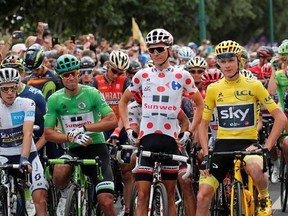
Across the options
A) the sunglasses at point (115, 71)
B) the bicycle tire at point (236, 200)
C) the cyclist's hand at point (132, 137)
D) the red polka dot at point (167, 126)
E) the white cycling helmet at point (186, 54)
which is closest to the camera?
the bicycle tire at point (236, 200)

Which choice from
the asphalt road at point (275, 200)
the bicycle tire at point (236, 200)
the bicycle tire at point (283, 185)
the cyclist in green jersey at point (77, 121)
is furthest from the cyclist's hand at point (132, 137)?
the bicycle tire at point (283, 185)

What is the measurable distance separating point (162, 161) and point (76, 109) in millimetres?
1057

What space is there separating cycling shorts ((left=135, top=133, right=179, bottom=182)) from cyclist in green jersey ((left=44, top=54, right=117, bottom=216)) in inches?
14.2

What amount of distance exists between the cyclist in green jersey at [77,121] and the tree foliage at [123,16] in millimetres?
21452

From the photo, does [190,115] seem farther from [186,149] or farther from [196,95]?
[196,95]

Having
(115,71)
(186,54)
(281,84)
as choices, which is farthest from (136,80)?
(186,54)

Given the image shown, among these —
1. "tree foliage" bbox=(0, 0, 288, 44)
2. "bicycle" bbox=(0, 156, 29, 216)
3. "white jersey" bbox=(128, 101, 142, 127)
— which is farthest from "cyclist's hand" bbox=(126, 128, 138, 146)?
"tree foliage" bbox=(0, 0, 288, 44)

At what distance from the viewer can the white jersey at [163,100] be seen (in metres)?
11.7

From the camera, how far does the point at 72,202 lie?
11.1 m

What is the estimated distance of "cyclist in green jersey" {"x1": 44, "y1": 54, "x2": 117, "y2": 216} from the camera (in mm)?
11609

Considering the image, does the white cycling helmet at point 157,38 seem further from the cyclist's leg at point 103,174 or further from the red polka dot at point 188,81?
the cyclist's leg at point 103,174

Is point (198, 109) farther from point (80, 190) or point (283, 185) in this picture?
point (283, 185)

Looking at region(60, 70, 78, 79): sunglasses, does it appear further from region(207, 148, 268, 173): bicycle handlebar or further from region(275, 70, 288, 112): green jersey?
region(275, 70, 288, 112): green jersey

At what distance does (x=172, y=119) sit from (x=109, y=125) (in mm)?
653
